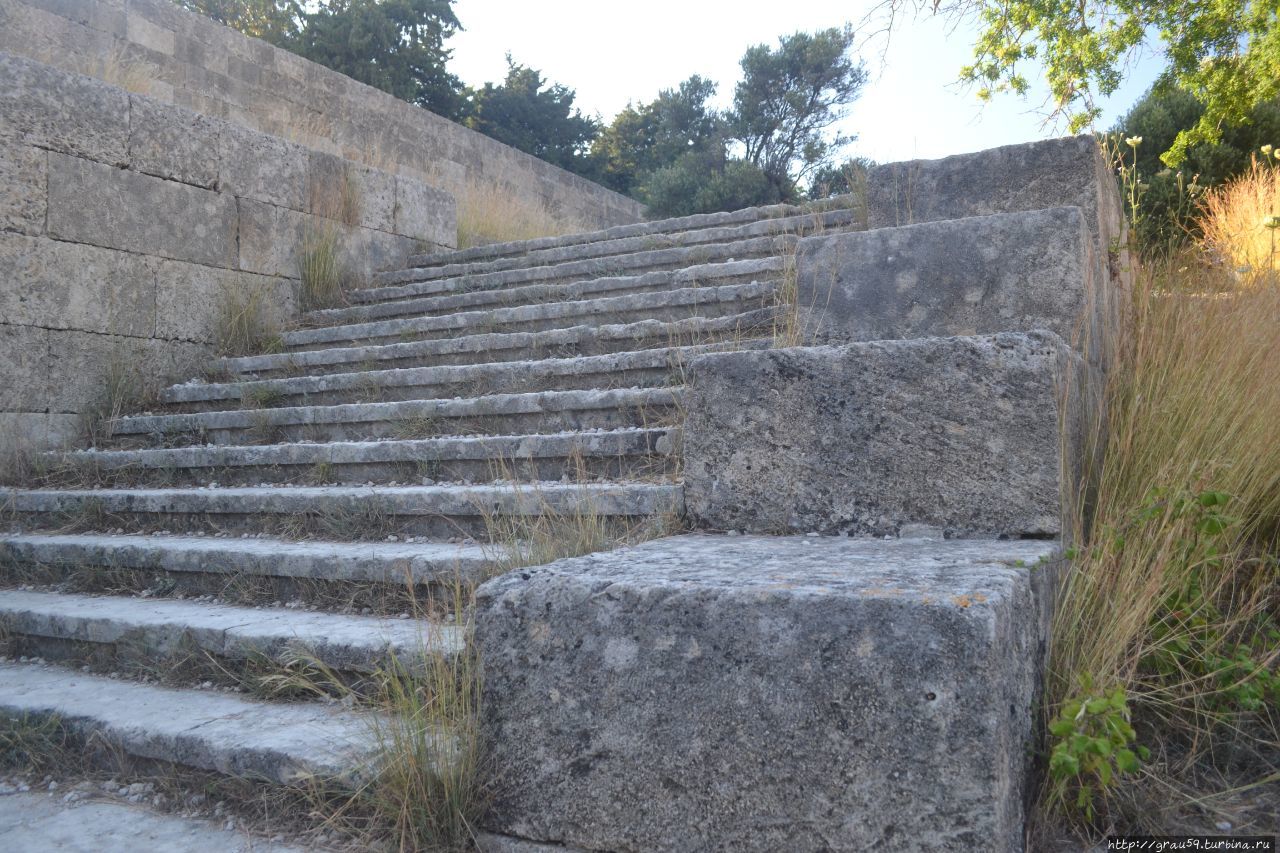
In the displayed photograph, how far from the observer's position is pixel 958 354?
2117mm

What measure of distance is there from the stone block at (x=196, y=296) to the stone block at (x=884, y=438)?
13.5 feet

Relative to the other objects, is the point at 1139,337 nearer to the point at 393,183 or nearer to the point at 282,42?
the point at 393,183

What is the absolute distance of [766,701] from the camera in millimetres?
A: 1520

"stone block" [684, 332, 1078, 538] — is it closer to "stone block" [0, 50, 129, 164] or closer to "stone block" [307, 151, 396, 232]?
"stone block" [0, 50, 129, 164]

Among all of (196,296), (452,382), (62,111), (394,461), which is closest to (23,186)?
(62,111)

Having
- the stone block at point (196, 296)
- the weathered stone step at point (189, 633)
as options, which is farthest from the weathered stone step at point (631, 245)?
the weathered stone step at point (189, 633)

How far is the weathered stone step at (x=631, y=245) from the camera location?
210 inches

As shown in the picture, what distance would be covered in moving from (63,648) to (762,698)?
262cm

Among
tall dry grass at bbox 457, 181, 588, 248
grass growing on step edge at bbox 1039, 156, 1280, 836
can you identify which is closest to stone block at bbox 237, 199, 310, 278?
tall dry grass at bbox 457, 181, 588, 248

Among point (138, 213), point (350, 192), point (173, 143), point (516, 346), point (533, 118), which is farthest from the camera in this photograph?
point (533, 118)

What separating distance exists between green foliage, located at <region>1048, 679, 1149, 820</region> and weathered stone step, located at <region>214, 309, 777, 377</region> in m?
2.53

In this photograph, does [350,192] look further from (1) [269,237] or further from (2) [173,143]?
(2) [173,143]

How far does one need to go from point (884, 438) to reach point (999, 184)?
1382 millimetres

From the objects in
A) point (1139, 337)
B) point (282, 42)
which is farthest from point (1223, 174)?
point (282, 42)
